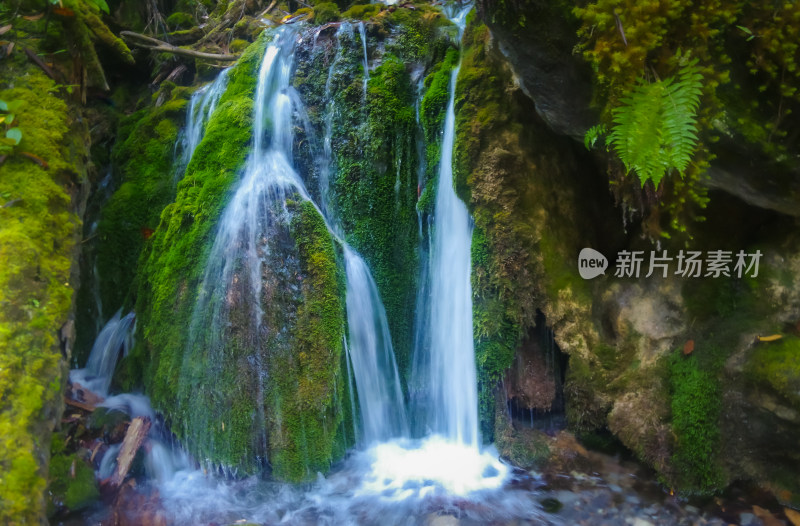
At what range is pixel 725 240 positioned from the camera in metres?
4.07

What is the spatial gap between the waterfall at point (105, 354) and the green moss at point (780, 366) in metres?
6.21

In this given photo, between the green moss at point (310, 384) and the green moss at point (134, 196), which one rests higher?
the green moss at point (134, 196)

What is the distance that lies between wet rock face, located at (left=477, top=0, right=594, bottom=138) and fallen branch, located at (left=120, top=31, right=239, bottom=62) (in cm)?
562

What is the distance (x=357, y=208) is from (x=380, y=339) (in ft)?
5.13

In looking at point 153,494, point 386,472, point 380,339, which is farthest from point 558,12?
point 153,494

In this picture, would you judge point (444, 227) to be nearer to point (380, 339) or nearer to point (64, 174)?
point (380, 339)

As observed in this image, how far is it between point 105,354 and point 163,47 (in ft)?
17.0

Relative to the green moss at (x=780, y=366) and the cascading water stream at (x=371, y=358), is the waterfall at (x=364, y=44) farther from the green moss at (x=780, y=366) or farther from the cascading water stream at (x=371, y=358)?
the green moss at (x=780, y=366)

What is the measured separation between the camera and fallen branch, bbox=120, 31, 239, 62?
776cm

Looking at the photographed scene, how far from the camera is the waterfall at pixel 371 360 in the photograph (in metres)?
4.99

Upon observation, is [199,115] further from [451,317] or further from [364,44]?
[451,317]

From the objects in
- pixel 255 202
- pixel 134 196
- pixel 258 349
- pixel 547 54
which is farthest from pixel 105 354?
pixel 547 54

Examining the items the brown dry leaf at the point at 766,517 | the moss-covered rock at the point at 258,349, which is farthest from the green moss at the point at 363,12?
the brown dry leaf at the point at 766,517

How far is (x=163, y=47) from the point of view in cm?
796
